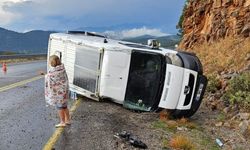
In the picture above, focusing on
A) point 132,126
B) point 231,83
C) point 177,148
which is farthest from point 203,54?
point 177,148

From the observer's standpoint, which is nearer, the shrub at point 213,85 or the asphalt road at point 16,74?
A: the shrub at point 213,85

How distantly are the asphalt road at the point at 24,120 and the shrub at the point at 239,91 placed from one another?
15.8 feet

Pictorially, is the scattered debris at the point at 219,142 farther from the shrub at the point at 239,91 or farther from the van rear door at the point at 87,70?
the van rear door at the point at 87,70

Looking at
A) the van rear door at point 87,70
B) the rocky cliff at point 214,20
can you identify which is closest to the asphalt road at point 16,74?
the van rear door at point 87,70

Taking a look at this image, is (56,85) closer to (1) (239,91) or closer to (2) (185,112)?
(2) (185,112)

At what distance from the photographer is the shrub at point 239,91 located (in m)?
12.5

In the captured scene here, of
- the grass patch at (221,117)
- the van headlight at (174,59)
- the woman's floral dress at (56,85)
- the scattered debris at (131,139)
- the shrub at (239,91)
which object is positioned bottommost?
the grass patch at (221,117)

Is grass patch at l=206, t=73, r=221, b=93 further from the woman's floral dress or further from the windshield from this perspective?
the woman's floral dress

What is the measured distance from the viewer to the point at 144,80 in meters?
12.4

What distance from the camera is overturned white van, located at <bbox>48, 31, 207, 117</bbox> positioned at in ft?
38.3

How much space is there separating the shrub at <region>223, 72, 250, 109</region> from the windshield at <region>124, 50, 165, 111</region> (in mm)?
2246

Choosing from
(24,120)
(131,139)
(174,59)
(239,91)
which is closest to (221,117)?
(239,91)

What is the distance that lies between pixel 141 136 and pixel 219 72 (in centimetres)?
778

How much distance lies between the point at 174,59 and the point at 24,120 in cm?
398
